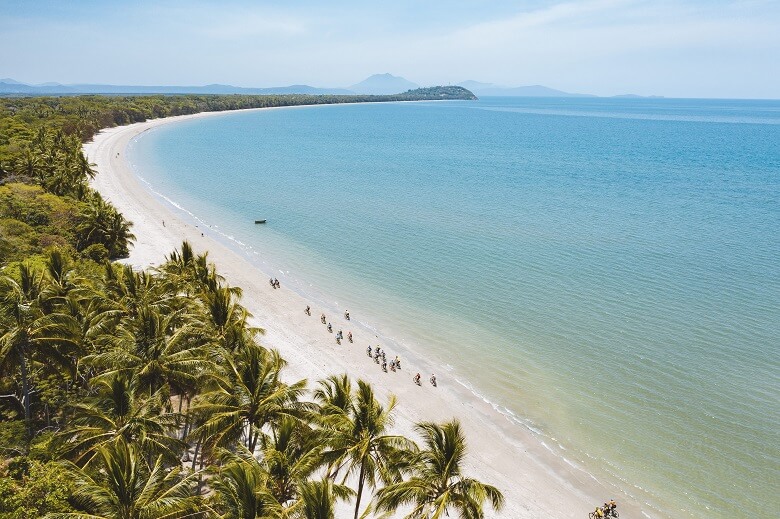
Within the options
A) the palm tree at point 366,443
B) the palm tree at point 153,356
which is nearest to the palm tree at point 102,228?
the palm tree at point 153,356

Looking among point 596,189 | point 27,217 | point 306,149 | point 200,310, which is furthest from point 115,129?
point 200,310

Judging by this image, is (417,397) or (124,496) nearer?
(124,496)

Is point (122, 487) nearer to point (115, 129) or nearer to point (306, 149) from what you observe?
point (306, 149)

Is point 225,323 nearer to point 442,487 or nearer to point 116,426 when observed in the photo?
point 116,426

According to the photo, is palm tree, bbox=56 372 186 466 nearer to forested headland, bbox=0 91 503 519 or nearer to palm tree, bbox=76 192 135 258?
forested headland, bbox=0 91 503 519

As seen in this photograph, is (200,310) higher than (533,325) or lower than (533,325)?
higher

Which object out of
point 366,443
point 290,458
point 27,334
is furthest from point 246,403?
point 27,334

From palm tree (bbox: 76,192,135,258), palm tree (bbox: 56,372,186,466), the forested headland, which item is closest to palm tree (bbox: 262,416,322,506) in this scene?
the forested headland
